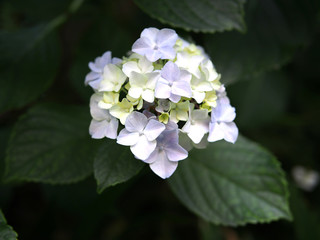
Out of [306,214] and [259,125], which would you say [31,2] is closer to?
[259,125]

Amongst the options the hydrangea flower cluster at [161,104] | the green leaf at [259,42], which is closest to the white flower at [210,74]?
the hydrangea flower cluster at [161,104]

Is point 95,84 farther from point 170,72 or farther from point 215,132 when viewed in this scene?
point 215,132

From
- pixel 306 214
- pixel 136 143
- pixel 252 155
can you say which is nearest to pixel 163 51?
pixel 136 143

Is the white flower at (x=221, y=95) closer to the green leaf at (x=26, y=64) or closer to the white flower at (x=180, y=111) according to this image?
the white flower at (x=180, y=111)

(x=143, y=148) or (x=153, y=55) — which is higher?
(x=153, y=55)

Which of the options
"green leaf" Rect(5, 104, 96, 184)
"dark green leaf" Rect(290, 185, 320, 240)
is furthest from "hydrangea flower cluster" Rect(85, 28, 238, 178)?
"dark green leaf" Rect(290, 185, 320, 240)

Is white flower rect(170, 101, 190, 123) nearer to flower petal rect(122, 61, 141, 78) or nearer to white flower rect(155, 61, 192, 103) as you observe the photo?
white flower rect(155, 61, 192, 103)

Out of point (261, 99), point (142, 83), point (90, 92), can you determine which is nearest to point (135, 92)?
point (142, 83)
